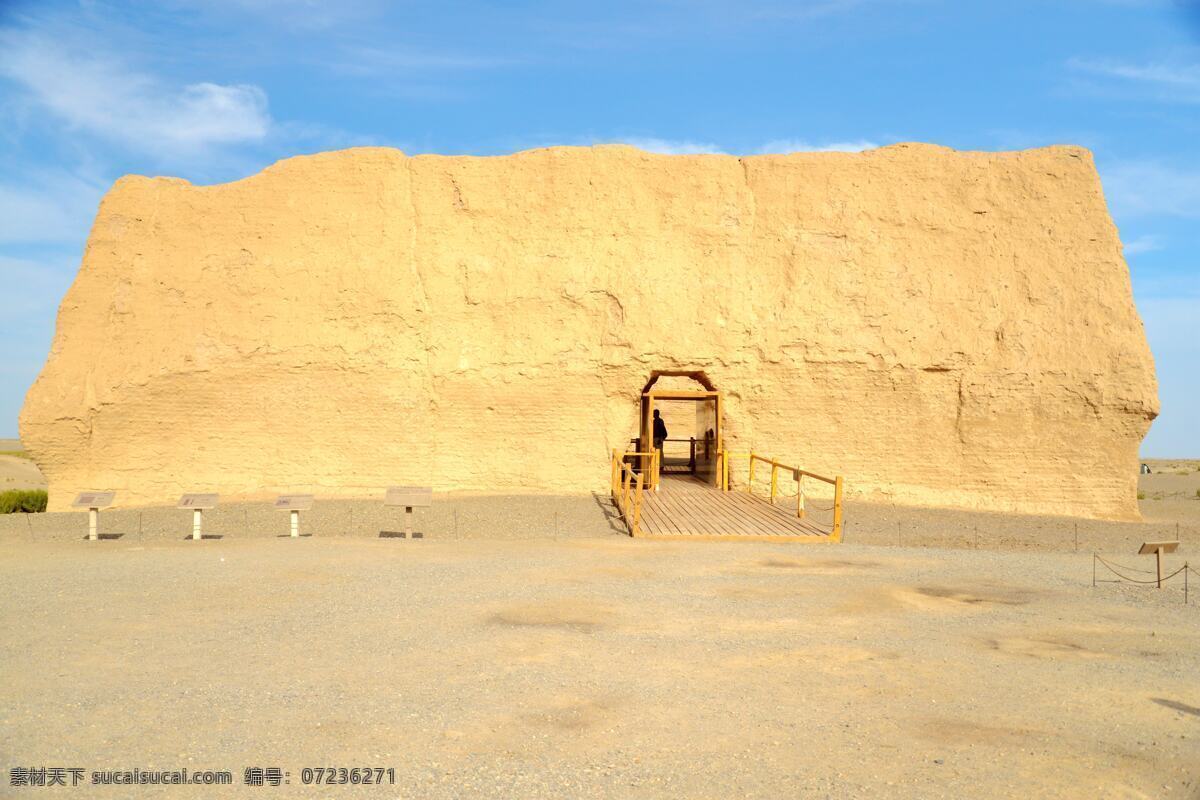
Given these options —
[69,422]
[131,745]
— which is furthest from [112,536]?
[131,745]

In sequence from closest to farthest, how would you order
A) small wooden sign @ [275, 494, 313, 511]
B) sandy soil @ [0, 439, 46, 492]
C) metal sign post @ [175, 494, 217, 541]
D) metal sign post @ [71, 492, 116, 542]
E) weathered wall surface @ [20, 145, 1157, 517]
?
small wooden sign @ [275, 494, 313, 511]
metal sign post @ [175, 494, 217, 541]
metal sign post @ [71, 492, 116, 542]
weathered wall surface @ [20, 145, 1157, 517]
sandy soil @ [0, 439, 46, 492]

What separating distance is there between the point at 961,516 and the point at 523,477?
8687 mm

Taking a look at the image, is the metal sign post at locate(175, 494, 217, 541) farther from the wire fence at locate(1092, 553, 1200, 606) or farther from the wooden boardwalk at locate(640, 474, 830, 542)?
the wire fence at locate(1092, 553, 1200, 606)

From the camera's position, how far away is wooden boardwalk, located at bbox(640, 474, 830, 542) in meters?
13.3

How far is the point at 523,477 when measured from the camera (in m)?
19.2

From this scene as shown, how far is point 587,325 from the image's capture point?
64.8 ft

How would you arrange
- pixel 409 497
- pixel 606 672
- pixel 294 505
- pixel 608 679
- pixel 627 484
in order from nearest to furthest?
1. pixel 608 679
2. pixel 606 672
3. pixel 294 505
4. pixel 409 497
5. pixel 627 484

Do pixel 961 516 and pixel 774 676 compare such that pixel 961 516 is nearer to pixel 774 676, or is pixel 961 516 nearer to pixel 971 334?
pixel 971 334

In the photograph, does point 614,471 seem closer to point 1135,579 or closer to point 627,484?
point 627,484

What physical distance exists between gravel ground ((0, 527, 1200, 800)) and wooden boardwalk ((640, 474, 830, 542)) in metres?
2.55

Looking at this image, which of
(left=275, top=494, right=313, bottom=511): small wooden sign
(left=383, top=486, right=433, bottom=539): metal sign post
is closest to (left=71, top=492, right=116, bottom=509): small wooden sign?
(left=275, top=494, right=313, bottom=511): small wooden sign

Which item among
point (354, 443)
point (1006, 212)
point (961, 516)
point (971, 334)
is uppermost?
point (1006, 212)

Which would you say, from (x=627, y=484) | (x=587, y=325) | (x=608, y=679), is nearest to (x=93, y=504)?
(x=627, y=484)

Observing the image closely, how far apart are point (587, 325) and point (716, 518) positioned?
251 inches
